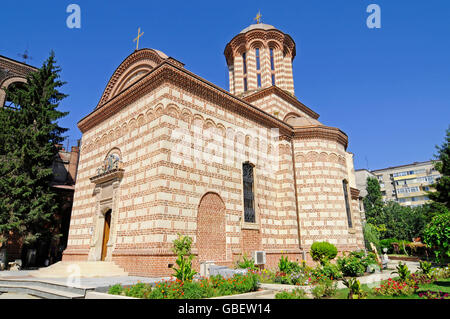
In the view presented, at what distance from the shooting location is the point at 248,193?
14438 millimetres

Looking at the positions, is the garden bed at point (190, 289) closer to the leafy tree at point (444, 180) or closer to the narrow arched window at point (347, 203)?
the narrow arched window at point (347, 203)

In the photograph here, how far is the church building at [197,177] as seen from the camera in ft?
36.3

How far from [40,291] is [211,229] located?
609cm

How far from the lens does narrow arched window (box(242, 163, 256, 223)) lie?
14039 mm

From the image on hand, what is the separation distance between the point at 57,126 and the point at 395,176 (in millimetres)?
60803

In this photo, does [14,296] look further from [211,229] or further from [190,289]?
[211,229]

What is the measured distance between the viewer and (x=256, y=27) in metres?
22.0

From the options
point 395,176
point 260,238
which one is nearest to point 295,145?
point 260,238

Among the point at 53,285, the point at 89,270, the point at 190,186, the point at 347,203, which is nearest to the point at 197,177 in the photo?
the point at 190,186

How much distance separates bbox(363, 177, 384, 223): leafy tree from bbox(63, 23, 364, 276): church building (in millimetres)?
27583

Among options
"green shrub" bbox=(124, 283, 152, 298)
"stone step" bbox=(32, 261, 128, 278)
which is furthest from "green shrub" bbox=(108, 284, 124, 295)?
"stone step" bbox=(32, 261, 128, 278)

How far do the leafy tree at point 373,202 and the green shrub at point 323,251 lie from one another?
32.4 meters

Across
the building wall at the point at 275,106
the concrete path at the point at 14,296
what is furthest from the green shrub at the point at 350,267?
the concrete path at the point at 14,296
